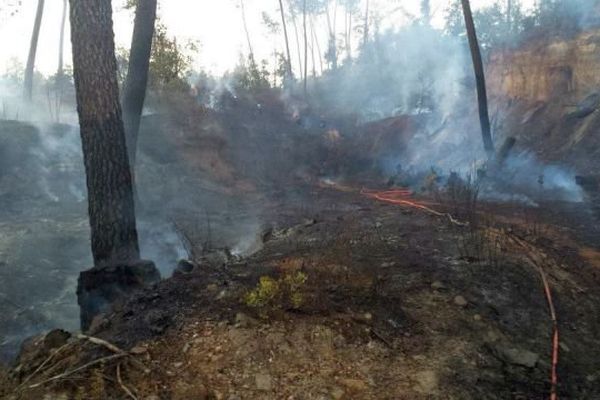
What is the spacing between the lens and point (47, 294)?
6121 mm

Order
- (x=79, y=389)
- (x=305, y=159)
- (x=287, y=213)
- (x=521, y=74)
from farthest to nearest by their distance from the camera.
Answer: (x=305, y=159) < (x=521, y=74) < (x=287, y=213) < (x=79, y=389)

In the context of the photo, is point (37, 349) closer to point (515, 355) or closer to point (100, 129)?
point (100, 129)

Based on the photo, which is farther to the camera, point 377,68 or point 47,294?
point 377,68

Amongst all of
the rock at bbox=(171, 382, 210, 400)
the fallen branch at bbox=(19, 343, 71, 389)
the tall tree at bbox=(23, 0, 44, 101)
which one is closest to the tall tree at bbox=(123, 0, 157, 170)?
the fallen branch at bbox=(19, 343, 71, 389)

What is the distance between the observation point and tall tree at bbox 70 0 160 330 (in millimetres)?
5012

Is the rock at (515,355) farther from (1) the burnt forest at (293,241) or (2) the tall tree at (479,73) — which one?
(2) the tall tree at (479,73)

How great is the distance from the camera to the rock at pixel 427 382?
2805mm

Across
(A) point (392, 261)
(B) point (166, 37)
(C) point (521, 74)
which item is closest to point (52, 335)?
(A) point (392, 261)

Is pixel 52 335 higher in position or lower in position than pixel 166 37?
lower

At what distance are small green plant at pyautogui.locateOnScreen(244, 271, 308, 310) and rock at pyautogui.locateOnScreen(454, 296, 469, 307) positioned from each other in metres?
1.31

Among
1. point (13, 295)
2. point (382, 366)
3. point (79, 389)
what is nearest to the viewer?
point (79, 389)

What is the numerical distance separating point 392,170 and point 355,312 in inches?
563

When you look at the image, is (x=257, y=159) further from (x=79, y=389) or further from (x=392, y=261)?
(x=79, y=389)

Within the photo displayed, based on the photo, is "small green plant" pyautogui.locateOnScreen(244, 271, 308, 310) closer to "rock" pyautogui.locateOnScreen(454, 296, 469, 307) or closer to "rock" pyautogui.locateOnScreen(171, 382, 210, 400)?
"rock" pyautogui.locateOnScreen(171, 382, 210, 400)
